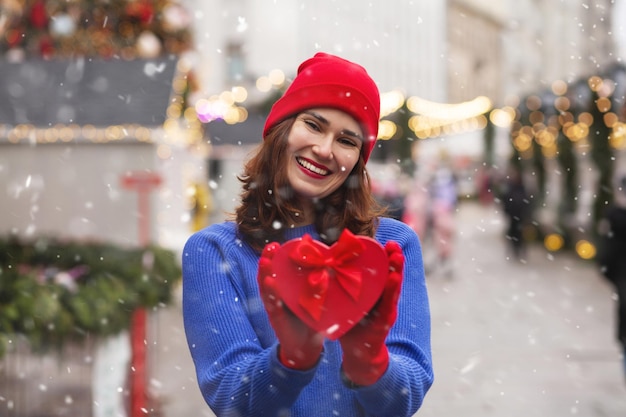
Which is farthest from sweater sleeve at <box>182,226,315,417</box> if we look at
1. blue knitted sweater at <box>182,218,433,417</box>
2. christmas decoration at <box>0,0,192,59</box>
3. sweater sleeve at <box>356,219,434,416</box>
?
christmas decoration at <box>0,0,192,59</box>

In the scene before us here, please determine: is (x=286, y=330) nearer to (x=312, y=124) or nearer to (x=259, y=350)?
(x=259, y=350)

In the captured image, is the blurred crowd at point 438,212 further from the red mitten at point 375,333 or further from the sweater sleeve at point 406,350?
the red mitten at point 375,333

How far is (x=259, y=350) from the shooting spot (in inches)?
67.2

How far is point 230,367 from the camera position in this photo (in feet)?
5.40

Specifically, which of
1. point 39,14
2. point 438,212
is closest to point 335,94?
point 39,14

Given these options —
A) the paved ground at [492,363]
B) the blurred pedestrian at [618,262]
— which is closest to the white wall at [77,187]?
the paved ground at [492,363]

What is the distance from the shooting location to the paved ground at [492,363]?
6.28 m

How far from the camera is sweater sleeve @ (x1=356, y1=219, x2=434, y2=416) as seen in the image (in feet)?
5.11

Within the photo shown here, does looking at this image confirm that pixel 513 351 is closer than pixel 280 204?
No

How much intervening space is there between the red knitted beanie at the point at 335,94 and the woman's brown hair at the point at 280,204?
4cm

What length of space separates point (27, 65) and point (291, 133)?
720 centimetres

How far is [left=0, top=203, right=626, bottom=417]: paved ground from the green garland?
27 cm

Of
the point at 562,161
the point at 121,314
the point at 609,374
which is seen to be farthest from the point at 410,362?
the point at 562,161

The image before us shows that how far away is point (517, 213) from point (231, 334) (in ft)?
54.8
